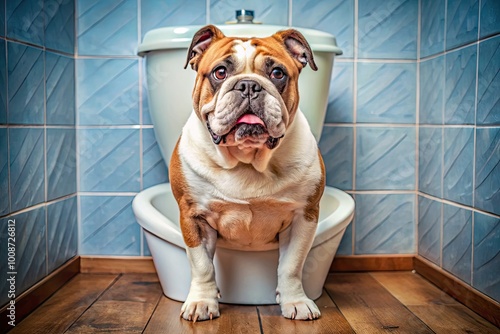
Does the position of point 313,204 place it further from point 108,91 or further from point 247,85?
point 108,91

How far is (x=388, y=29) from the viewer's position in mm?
1919

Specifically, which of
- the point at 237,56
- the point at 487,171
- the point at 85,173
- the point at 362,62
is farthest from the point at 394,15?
the point at 85,173

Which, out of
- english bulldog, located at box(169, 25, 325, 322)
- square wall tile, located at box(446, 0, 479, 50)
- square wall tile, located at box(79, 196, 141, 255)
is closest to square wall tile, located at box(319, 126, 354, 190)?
square wall tile, located at box(446, 0, 479, 50)

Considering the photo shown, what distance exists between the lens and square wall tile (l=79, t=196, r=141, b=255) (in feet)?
6.35

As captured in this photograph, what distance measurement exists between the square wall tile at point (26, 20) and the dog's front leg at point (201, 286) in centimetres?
64

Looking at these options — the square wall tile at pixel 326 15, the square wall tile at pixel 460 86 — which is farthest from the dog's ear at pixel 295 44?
the square wall tile at pixel 326 15

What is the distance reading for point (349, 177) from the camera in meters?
1.94

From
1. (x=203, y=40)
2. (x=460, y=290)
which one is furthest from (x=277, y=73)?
(x=460, y=290)

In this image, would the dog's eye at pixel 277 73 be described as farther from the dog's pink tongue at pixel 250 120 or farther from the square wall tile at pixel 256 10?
the square wall tile at pixel 256 10

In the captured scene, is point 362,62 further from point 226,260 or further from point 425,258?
point 226,260

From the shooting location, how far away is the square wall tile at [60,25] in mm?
1674

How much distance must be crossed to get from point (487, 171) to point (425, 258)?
0.52 metres

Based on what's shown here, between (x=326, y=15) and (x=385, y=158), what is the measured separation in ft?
1.65

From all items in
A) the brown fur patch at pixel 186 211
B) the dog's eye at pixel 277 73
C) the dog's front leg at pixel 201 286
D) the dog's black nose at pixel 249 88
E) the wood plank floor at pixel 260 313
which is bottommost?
the wood plank floor at pixel 260 313
